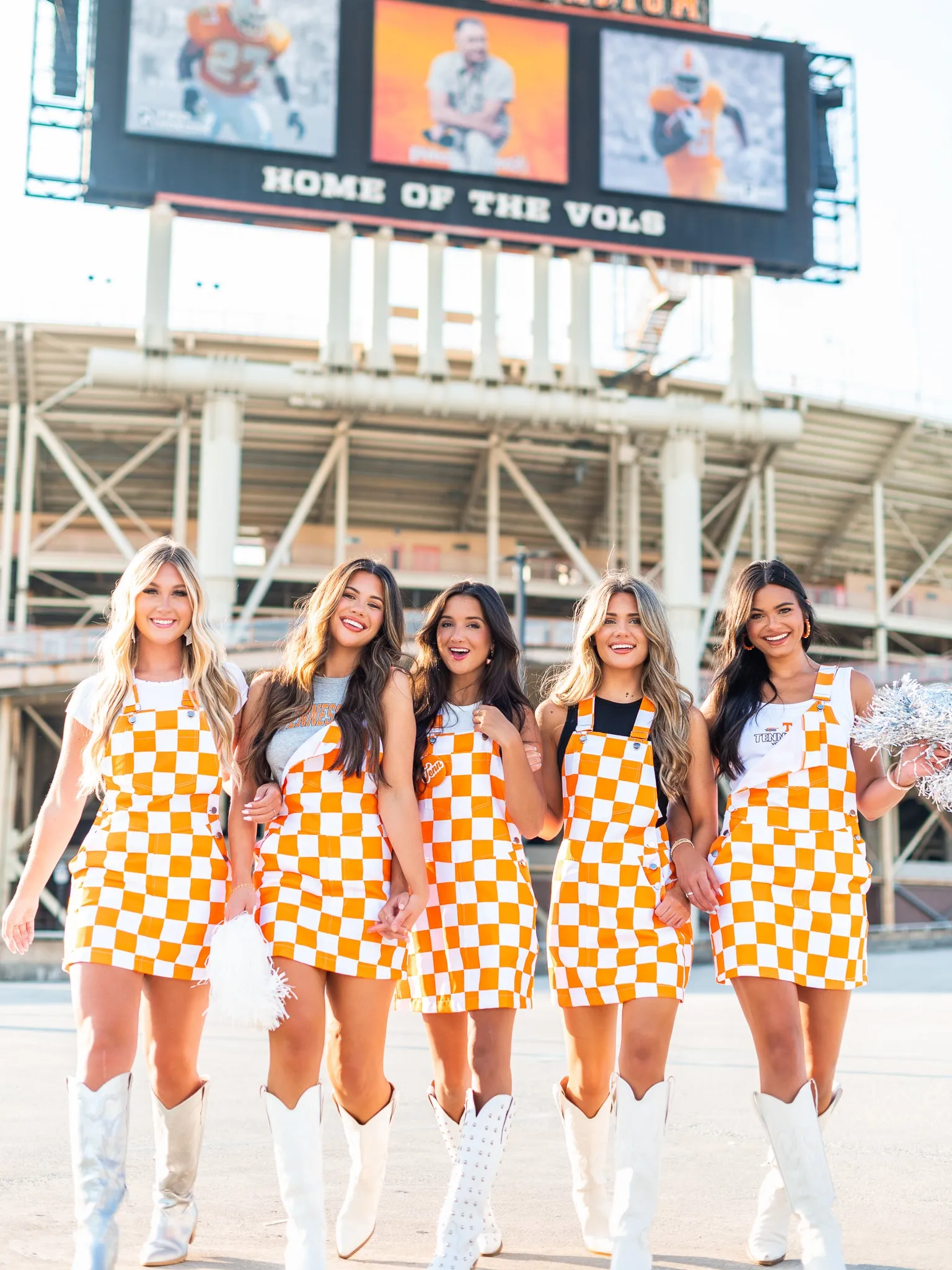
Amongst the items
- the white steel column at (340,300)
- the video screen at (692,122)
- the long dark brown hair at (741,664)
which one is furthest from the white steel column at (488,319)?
the long dark brown hair at (741,664)

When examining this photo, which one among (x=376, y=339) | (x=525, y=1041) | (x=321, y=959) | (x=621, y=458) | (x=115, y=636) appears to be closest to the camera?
(x=321, y=959)

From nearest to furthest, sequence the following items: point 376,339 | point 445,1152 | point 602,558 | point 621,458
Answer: point 445,1152 → point 376,339 → point 621,458 → point 602,558

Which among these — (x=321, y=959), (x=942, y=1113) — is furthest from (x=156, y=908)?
(x=942, y=1113)

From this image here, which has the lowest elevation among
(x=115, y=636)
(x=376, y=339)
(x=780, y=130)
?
(x=115, y=636)

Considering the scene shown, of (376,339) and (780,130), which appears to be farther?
(780,130)

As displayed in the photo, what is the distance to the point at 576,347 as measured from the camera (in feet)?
97.0

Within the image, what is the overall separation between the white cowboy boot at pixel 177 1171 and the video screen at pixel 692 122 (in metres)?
28.7

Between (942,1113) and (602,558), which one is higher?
(602,558)

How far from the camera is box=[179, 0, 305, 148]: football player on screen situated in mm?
27922

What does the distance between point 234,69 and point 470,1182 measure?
28516 millimetres

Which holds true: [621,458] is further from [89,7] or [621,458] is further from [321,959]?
[321,959]

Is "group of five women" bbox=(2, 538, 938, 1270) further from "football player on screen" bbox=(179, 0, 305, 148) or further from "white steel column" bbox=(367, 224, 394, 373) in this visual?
"football player on screen" bbox=(179, 0, 305, 148)

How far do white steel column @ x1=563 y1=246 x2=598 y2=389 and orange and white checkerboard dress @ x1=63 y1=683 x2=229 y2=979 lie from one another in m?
25.9

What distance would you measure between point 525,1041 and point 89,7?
90.5ft
